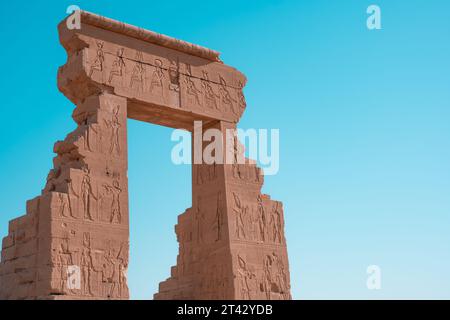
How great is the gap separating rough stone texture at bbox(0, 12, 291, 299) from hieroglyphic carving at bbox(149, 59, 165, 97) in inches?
0.8

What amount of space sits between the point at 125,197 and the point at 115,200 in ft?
0.69

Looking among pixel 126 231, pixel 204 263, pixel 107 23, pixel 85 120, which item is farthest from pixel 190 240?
pixel 107 23

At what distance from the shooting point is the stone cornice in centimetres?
1362

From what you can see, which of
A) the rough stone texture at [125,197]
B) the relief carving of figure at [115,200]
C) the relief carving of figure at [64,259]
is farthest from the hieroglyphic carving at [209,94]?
the relief carving of figure at [64,259]

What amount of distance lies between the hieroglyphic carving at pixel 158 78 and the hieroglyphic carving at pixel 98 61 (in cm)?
107

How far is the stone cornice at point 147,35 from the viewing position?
13.6 metres

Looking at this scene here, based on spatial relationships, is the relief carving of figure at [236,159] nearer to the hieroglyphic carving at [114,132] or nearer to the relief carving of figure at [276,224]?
the relief carving of figure at [276,224]

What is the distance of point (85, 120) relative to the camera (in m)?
13.6

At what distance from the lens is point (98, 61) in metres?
13.6

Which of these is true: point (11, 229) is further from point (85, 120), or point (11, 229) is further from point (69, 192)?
point (85, 120)

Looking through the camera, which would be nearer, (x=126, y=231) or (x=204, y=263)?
(x=126, y=231)

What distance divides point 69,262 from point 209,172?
153 inches

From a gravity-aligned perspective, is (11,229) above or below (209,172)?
below

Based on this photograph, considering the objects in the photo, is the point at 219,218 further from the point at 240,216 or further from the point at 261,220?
the point at 261,220
